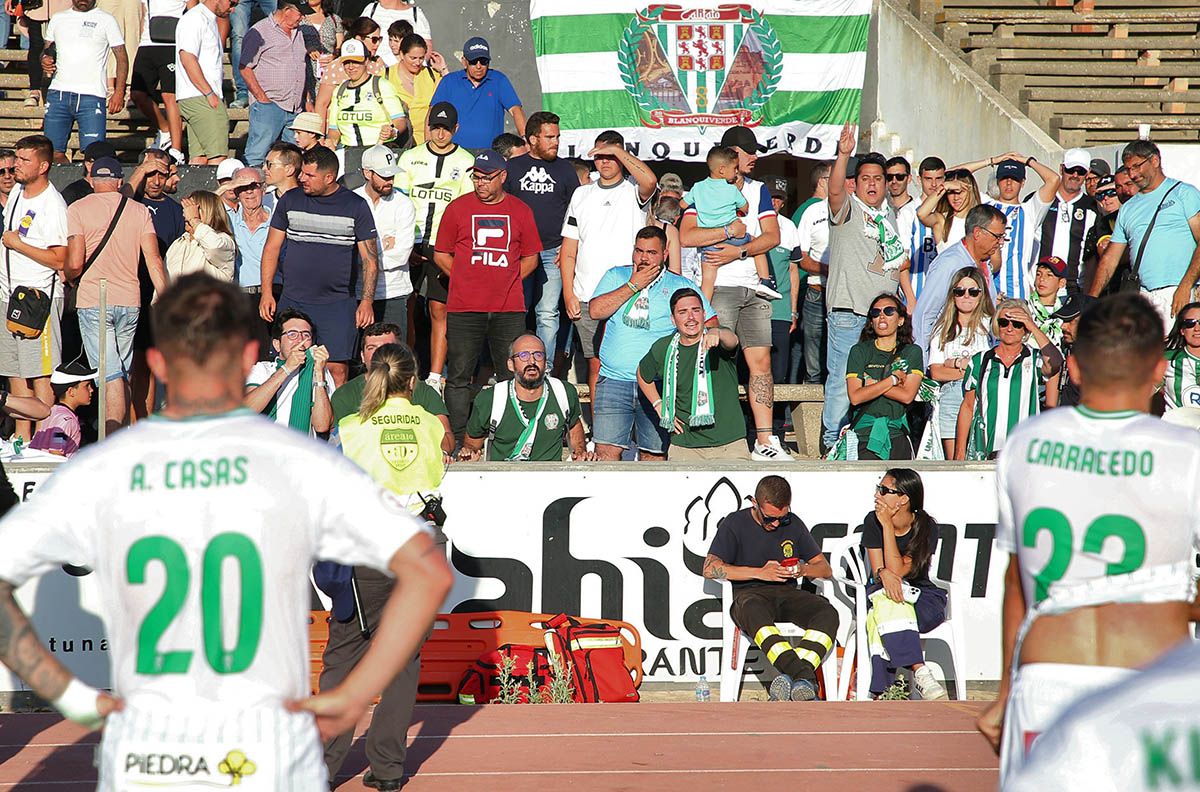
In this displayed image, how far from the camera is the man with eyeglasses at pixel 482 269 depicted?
11.5 meters

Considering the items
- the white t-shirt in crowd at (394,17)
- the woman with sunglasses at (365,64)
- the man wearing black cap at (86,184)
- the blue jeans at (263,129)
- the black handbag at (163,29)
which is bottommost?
the man wearing black cap at (86,184)

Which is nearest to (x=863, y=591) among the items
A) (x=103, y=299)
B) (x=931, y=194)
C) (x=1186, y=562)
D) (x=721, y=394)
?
(x=721, y=394)

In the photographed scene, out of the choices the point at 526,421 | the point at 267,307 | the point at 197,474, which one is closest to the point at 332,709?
the point at 197,474

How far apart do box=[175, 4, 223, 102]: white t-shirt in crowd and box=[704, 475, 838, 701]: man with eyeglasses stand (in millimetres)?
6786

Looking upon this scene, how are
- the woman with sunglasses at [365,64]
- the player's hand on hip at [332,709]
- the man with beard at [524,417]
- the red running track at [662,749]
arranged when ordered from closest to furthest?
the player's hand on hip at [332,709]
the red running track at [662,749]
the man with beard at [524,417]
the woman with sunglasses at [365,64]

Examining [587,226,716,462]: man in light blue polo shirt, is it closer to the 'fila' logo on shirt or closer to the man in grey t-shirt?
the 'fila' logo on shirt

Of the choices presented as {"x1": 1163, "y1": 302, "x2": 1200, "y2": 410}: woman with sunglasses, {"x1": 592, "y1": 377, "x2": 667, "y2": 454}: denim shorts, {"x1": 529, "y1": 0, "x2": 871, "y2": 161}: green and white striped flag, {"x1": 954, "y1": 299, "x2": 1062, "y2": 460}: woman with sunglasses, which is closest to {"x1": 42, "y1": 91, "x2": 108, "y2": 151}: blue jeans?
{"x1": 529, "y1": 0, "x2": 871, "y2": 161}: green and white striped flag

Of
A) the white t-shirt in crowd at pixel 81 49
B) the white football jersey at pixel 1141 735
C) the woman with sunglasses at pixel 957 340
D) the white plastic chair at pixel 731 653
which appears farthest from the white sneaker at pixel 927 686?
the white t-shirt in crowd at pixel 81 49

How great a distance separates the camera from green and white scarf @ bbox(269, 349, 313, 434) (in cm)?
981

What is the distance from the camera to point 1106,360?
14.1 ft

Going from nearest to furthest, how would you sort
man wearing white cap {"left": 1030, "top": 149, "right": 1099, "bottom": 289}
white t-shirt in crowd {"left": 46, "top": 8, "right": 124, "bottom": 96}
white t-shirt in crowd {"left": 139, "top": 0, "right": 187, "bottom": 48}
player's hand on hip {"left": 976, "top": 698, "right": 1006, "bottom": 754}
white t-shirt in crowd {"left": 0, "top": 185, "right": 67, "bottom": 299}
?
player's hand on hip {"left": 976, "top": 698, "right": 1006, "bottom": 754} → white t-shirt in crowd {"left": 0, "top": 185, "right": 67, "bottom": 299} → man wearing white cap {"left": 1030, "top": 149, "right": 1099, "bottom": 289} → white t-shirt in crowd {"left": 46, "top": 8, "right": 124, "bottom": 96} → white t-shirt in crowd {"left": 139, "top": 0, "right": 187, "bottom": 48}

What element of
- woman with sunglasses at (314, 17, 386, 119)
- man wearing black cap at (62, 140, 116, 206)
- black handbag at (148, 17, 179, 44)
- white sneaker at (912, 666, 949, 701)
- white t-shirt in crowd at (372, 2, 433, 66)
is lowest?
white sneaker at (912, 666, 949, 701)

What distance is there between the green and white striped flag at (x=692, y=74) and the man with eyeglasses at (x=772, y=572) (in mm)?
6581

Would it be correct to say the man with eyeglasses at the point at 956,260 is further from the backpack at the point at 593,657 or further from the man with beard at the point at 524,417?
the backpack at the point at 593,657
